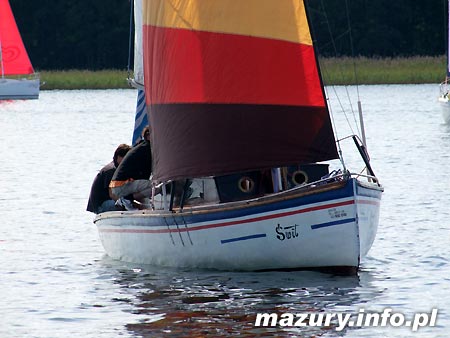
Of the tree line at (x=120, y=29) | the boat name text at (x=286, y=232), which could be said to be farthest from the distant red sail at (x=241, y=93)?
the tree line at (x=120, y=29)

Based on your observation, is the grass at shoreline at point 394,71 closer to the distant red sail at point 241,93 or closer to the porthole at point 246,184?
the distant red sail at point 241,93

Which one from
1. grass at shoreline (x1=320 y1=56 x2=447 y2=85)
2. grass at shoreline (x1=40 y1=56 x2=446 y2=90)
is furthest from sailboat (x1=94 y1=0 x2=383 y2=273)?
grass at shoreline (x1=320 y1=56 x2=447 y2=85)

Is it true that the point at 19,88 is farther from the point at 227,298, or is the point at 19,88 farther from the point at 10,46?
the point at 227,298

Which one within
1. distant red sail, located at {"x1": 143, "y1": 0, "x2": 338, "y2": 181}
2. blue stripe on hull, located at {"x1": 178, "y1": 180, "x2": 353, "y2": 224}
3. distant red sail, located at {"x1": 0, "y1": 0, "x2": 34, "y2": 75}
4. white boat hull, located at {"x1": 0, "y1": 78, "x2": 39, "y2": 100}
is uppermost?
distant red sail, located at {"x1": 0, "y1": 0, "x2": 34, "y2": 75}

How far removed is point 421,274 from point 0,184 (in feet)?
45.8

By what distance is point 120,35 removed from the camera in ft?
284

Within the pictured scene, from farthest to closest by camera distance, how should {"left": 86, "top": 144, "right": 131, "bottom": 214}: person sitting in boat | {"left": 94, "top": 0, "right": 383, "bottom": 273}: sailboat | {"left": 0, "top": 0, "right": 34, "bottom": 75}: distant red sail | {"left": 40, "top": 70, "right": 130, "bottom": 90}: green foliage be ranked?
{"left": 40, "top": 70, "right": 130, "bottom": 90}: green foliage, {"left": 0, "top": 0, "right": 34, "bottom": 75}: distant red sail, {"left": 86, "top": 144, "right": 131, "bottom": 214}: person sitting in boat, {"left": 94, "top": 0, "right": 383, "bottom": 273}: sailboat

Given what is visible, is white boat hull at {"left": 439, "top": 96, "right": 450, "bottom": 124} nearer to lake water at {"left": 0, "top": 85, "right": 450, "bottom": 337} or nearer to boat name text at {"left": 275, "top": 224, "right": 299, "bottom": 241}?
lake water at {"left": 0, "top": 85, "right": 450, "bottom": 337}

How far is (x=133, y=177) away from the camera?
1628cm

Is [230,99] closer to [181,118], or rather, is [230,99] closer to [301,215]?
[181,118]

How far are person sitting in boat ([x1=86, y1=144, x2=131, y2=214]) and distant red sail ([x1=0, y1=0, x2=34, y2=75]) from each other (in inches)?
Answer: 1744

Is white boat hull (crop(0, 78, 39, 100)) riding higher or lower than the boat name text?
higher

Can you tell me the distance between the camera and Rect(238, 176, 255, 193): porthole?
600 inches

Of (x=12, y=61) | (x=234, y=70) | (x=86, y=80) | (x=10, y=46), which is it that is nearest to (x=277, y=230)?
(x=234, y=70)
